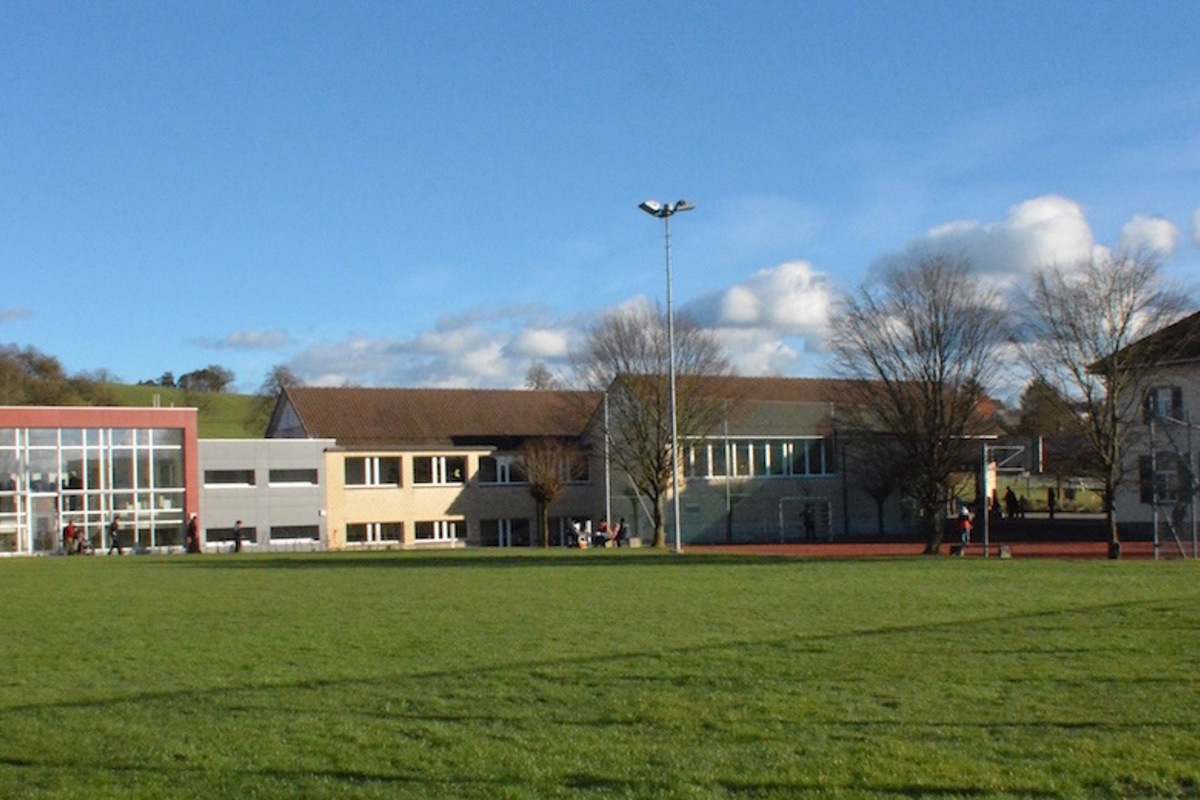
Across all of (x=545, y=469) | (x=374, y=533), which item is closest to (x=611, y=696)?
(x=545, y=469)

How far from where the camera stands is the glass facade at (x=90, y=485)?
56.2 meters

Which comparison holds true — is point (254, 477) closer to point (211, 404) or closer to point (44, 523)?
point (44, 523)

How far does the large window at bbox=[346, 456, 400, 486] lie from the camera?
6631 cm

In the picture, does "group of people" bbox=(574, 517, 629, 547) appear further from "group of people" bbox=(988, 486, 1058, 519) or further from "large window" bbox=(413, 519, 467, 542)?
"group of people" bbox=(988, 486, 1058, 519)

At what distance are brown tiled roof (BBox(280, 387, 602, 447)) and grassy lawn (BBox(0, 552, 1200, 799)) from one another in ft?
147

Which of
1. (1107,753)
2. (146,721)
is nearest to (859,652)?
(1107,753)

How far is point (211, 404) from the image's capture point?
384 ft

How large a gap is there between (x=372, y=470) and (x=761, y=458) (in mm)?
18920

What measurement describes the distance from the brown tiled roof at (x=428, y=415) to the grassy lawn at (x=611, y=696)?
147 feet

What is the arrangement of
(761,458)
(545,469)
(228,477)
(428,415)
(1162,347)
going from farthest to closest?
1. (428,415)
2. (761,458)
3. (545,469)
4. (228,477)
5. (1162,347)

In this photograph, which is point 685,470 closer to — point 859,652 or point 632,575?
point 632,575

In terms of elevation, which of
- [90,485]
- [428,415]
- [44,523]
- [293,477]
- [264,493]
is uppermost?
[428,415]

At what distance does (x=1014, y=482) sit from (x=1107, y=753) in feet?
277

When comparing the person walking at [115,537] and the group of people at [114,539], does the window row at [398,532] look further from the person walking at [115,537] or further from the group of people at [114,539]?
the person walking at [115,537]
